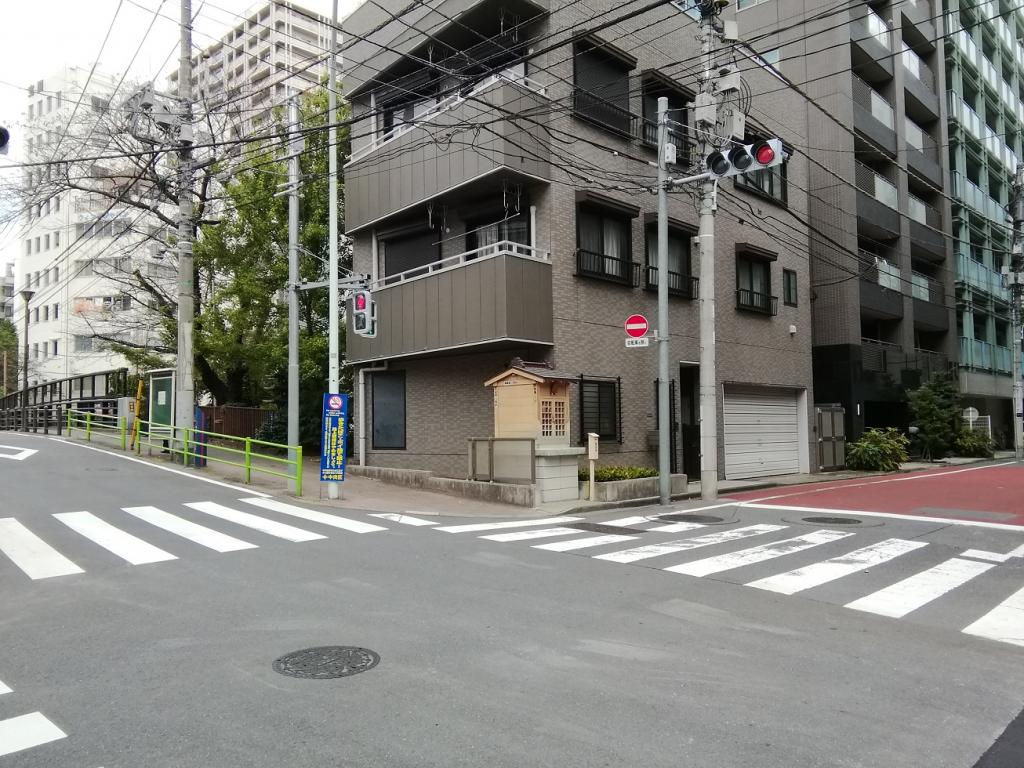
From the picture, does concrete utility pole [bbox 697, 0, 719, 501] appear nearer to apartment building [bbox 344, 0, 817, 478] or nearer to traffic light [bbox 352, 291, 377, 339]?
apartment building [bbox 344, 0, 817, 478]

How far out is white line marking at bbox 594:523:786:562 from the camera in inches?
348

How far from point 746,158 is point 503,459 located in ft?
24.7

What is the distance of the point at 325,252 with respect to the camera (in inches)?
983

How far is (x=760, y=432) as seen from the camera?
2239 centimetres

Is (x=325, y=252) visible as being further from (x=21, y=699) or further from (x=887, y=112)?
(x=887, y=112)

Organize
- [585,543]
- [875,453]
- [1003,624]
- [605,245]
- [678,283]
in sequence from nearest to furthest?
[1003,624]
[585,543]
[605,245]
[678,283]
[875,453]

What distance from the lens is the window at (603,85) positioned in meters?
17.1

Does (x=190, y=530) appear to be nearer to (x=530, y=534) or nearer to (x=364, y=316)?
(x=530, y=534)

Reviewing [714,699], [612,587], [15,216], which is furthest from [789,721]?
[15,216]

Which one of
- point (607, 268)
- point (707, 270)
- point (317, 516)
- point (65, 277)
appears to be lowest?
point (317, 516)

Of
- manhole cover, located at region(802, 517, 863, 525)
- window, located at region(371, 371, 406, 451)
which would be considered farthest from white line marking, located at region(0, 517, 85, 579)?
manhole cover, located at region(802, 517, 863, 525)

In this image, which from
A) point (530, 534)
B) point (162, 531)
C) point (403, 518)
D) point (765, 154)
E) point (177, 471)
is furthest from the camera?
point (177, 471)

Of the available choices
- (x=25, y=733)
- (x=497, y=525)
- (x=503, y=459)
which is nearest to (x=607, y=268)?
(x=503, y=459)

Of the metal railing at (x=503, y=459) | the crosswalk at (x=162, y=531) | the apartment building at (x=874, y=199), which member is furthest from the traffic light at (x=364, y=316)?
the apartment building at (x=874, y=199)
